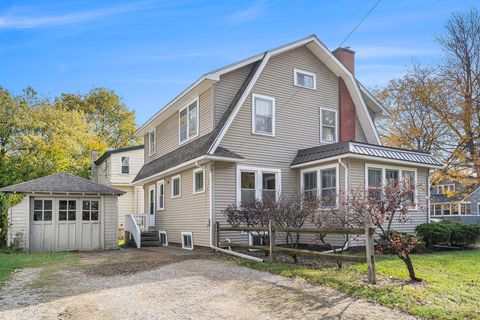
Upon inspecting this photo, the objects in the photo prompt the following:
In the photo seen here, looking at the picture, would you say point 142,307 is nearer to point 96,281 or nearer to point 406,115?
point 96,281

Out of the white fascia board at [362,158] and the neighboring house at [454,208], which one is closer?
the white fascia board at [362,158]

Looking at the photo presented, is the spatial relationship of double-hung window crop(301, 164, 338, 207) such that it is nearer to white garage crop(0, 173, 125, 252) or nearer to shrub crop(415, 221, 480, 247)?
shrub crop(415, 221, 480, 247)

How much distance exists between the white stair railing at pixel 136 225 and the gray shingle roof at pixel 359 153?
7388mm

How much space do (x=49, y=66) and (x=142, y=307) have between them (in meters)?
16.3

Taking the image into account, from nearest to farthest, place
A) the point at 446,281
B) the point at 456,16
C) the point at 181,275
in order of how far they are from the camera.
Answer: the point at 446,281 → the point at 181,275 → the point at 456,16

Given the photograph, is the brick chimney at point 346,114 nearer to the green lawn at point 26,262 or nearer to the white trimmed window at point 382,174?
the white trimmed window at point 382,174

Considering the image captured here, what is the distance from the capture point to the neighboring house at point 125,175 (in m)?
25.6

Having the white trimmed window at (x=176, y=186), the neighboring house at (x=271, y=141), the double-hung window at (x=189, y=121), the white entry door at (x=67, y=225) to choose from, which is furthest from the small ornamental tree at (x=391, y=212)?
the white entry door at (x=67, y=225)

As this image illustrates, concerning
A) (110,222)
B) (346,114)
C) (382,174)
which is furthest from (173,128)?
(382,174)

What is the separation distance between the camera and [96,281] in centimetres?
866

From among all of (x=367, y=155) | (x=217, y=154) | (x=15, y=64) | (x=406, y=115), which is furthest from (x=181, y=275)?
(x=406, y=115)

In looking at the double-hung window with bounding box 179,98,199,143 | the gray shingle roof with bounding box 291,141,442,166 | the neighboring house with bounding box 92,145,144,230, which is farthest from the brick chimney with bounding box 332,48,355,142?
the neighboring house with bounding box 92,145,144,230

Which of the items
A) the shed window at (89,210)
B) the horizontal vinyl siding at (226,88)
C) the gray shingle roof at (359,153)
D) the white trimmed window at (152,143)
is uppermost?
the horizontal vinyl siding at (226,88)

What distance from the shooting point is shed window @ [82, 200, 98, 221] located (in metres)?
16.6
